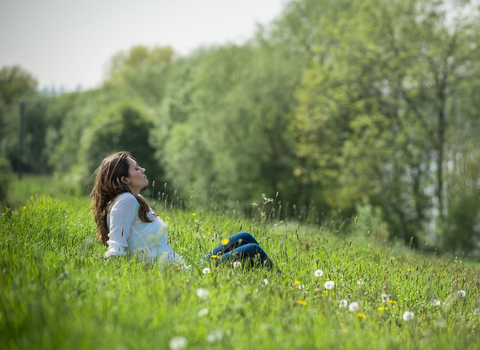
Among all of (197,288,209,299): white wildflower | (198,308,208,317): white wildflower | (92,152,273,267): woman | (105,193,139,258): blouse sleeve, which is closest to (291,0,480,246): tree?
(92,152,273,267): woman

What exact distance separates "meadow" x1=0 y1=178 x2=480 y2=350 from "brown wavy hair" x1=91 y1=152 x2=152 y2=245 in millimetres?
236

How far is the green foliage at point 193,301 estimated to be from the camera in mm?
2035

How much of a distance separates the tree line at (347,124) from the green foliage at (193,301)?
782 centimetres

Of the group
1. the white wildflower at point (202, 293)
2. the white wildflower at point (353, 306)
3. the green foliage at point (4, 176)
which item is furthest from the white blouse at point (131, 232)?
the green foliage at point (4, 176)

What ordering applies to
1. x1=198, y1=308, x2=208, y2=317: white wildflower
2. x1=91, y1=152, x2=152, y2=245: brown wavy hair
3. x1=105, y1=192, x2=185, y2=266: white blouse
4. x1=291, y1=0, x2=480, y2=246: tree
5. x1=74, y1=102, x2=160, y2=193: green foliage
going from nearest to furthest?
x1=198, y1=308, x2=208, y2=317: white wildflower, x1=105, y1=192, x2=185, y2=266: white blouse, x1=91, y1=152, x2=152, y2=245: brown wavy hair, x1=291, y1=0, x2=480, y2=246: tree, x1=74, y1=102, x2=160, y2=193: green foliage

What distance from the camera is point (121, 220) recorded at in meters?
3.45

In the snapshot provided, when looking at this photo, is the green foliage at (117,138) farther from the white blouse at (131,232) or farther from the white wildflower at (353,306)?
the white wildflower at (353,306)

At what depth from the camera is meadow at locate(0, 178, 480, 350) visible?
2.03 m

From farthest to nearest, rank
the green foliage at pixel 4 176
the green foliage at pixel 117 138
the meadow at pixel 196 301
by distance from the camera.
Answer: the green foliage at pixel 4 176 < the green foliage at pixel 117 138 < the meadow at pixel 196 301

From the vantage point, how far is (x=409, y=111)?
1852 cm

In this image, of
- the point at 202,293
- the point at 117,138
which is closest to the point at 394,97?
the point at 202,293

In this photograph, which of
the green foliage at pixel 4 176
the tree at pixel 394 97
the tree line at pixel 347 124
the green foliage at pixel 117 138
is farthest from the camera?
the green foliage at pixel 4 176

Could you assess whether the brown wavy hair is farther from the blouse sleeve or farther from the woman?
the blouse sleeve

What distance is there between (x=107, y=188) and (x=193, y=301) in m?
1.71
